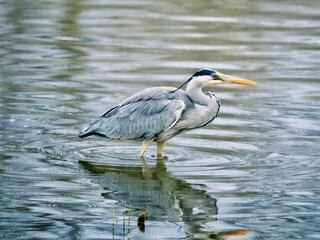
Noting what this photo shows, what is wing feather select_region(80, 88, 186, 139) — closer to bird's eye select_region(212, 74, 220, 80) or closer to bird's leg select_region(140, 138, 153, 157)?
bird's leg select_region(140, 138, 153, 157)

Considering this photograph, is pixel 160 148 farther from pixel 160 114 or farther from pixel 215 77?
pixel 215 77

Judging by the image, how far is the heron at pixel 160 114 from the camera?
10422 millimetres

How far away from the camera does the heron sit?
10.4 m

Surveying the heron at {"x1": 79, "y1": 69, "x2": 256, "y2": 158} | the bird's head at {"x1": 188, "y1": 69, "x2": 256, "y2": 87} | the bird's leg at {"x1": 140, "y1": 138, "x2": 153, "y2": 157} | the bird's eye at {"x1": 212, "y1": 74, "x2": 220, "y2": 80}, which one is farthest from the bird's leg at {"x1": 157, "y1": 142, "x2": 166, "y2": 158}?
the bird's eye at {"x1": 212, "y1": 74, "x2": 220, "y2": 80}

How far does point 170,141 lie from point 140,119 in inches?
34.4

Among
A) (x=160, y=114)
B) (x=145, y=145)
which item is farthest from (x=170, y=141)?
(x=160, y=114)

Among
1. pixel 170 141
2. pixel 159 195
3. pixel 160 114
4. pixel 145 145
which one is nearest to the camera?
pixel 159 195

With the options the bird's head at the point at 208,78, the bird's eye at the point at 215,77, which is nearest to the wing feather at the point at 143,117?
the bird's head at the point at 208,78

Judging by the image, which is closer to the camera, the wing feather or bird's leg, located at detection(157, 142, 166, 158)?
the wing feather

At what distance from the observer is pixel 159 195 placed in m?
9.10

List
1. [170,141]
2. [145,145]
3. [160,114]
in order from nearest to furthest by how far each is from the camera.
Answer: [160,114]
[145,145]
[170,141]

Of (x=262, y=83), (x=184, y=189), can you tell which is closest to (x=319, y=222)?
(x=184, y=189)

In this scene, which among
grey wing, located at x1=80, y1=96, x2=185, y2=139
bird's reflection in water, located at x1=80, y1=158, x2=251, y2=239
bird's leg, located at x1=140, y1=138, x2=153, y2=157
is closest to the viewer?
bird's reflection in water, located at x1=80, y1=158, x2=251, y2=239

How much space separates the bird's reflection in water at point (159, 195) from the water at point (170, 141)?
16mm
